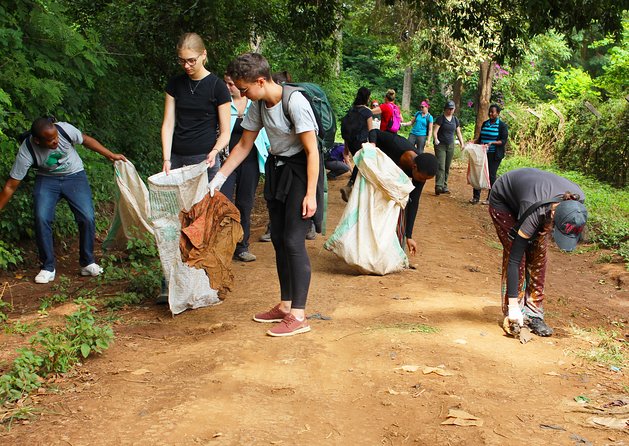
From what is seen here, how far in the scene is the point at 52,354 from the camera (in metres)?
4.38

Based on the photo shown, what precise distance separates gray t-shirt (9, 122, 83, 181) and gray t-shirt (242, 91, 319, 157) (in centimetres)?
259

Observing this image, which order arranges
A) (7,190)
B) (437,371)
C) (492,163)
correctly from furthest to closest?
(492,163) < (7,190) < (437,371)

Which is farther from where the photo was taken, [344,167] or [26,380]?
[344,167]

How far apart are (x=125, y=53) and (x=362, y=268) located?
5.63 m

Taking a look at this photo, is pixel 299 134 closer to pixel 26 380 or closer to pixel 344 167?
pixel 26 380

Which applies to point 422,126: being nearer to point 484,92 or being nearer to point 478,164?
point 478,164

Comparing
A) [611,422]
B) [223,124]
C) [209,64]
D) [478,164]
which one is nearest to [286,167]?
[223,124]

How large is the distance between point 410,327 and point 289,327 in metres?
0.97

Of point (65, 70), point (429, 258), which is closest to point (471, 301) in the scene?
point (429, 258)

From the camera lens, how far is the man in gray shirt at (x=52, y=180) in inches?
260

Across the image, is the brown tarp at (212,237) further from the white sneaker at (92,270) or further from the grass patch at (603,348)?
the grass patch at (603,348)

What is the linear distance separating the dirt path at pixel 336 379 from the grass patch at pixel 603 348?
0.29ft

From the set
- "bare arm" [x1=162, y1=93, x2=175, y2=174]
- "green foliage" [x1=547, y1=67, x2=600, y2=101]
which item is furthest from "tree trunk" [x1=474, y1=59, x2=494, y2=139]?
"bare arm" [x1=162, y1=93, x2=175, y2=174]

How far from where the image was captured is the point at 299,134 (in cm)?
472
